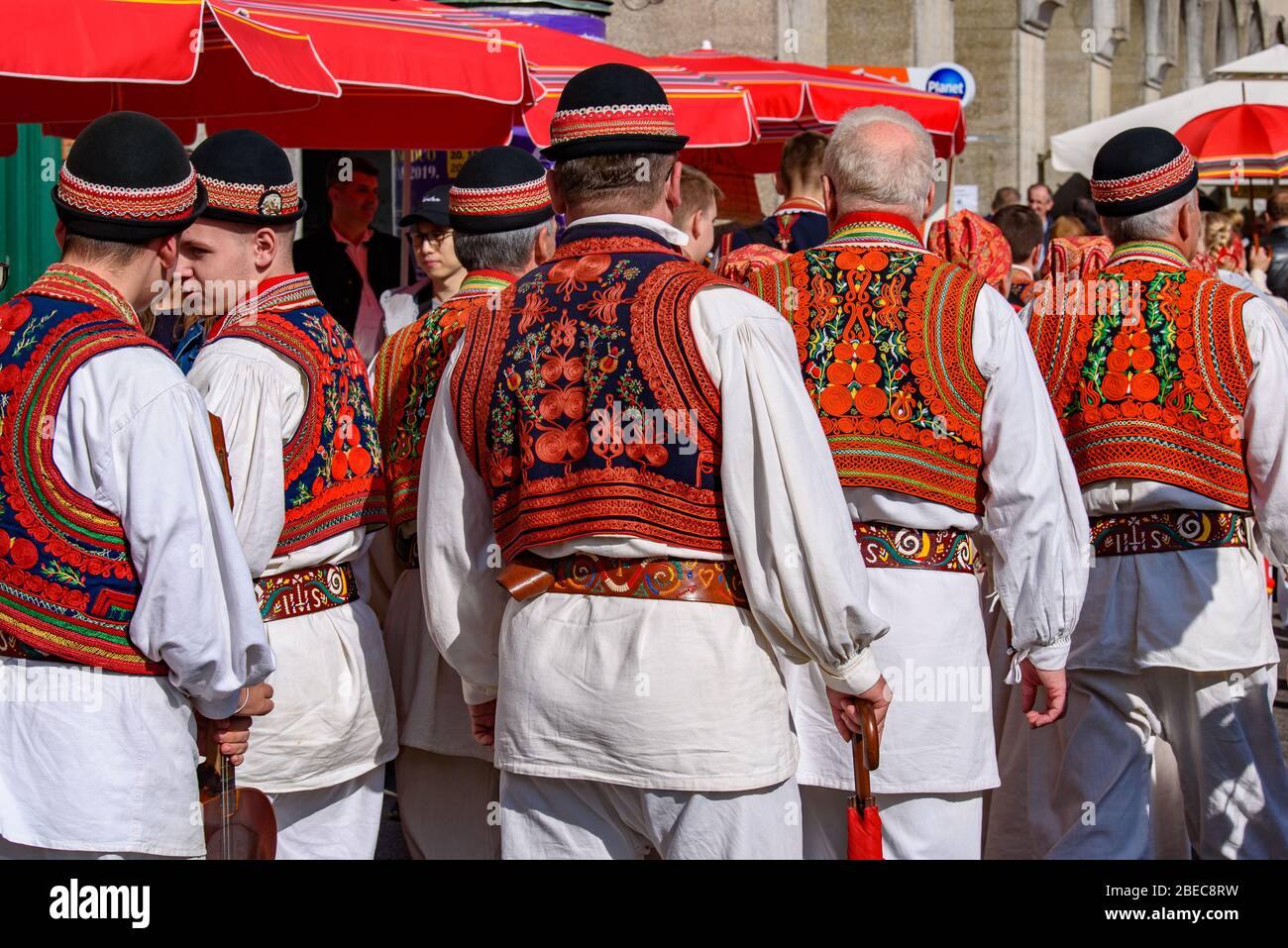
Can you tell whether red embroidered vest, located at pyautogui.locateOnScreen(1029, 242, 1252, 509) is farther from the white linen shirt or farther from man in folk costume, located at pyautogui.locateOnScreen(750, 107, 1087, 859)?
the white linen shirt

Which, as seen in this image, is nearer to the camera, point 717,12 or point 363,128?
point 363,128

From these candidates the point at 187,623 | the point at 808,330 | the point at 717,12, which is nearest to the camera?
the point at 187,623

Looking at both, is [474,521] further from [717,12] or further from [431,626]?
[717,12]

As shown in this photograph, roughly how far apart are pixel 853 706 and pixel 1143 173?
207 centimetres

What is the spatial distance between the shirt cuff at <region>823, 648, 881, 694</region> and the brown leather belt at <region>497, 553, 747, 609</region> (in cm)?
21

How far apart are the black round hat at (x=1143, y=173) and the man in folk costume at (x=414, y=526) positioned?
1506 millimetres

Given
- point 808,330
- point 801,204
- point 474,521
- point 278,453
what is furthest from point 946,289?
point 801,204

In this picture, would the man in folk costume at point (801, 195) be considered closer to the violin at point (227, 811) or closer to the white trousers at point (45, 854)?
the violin at point (227, 811)

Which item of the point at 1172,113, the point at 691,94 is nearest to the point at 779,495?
the point at 691,94

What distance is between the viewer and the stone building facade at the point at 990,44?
52.2ft

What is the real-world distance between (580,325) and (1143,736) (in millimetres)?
2203

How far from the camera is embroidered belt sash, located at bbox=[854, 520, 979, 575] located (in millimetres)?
3854

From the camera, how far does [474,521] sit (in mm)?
3324

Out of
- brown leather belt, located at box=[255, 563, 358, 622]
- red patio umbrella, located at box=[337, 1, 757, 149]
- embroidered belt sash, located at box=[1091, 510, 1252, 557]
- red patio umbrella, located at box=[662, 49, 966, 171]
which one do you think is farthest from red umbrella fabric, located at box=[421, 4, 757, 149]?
brown leather belt, located at box=[255, 563, 358, 622]
